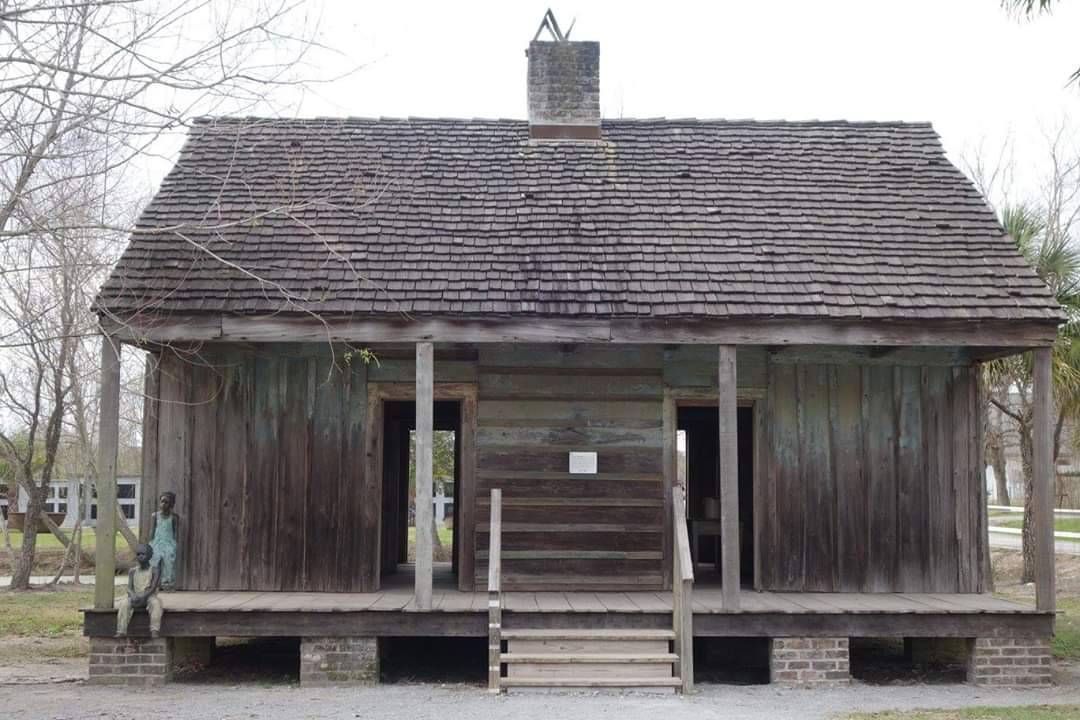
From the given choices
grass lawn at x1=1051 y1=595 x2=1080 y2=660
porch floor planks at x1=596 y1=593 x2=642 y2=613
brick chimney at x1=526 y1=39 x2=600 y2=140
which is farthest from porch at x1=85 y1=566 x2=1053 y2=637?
brick chimney at x1=526 y1=39 x2=600 y2=140

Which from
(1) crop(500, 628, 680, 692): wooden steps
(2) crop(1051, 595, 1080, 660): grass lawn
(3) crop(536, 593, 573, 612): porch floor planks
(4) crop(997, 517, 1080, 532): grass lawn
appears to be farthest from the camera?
(4) crop(997, 517, 1080, 532): grass lawn

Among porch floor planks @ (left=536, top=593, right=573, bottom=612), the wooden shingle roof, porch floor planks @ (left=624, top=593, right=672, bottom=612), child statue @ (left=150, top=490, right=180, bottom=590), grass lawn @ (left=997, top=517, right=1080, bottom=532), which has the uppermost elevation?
the wooden shingle roof

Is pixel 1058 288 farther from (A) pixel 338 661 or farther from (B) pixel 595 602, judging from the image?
(A) pixel 338 661

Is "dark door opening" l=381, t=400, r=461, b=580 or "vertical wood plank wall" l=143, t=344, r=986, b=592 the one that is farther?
"dark door opening" l=381, t=400, r=461, b=580

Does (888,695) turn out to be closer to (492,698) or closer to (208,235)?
(492,698)

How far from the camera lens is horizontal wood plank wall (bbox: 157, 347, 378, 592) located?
11.2 m

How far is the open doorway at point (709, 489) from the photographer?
12.5 meters

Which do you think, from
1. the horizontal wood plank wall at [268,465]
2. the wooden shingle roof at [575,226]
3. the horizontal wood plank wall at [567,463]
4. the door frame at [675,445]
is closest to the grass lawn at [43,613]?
the horizontal wood plank wall at [268,465]

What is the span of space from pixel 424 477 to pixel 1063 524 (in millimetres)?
24522

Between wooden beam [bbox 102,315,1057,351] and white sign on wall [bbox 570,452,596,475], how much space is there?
1.70 metres

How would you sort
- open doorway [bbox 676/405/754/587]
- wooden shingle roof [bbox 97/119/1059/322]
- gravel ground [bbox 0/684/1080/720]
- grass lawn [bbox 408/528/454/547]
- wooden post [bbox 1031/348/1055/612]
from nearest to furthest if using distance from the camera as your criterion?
gravel ground [bbox 0/684/1080/720]
wooden post [bbox 1031/348/1055/612]
wooden shingle roof [bbox 97/119/1059/322]
open doorway [bbox 676/405/754/587]
grass lawn [bbox 408/528/454/547]

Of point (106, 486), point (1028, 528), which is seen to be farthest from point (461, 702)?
point (1028, 528)

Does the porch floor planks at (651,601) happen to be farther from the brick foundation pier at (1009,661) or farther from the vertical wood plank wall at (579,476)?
the brick foundation pier at (1009,661)

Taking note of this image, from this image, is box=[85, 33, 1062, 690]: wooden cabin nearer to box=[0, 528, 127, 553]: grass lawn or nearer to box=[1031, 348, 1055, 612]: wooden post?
box=[1031, 348, 1055, 612]: wooden post
